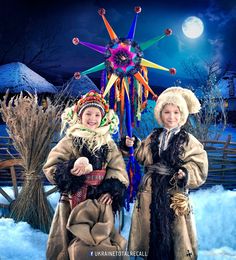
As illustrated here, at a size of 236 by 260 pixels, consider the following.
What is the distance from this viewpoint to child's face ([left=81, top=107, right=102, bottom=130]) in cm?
216

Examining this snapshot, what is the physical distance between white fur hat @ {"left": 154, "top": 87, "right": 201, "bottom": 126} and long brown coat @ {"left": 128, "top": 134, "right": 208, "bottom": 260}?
18 cm

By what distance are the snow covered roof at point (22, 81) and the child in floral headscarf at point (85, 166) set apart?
2.49m

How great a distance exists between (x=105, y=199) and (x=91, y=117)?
52cm

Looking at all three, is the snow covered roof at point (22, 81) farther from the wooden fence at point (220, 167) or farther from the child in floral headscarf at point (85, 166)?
the child in floral headscarf at point (85, 166)

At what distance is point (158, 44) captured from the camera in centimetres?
477

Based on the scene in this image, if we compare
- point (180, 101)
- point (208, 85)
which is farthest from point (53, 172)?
point (208, 85)

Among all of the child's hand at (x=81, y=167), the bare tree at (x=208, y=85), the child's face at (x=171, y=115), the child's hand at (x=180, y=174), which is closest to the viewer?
the child's hand at (x=81, y=167)

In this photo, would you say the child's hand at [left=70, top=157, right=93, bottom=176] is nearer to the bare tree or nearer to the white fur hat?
the white fur hat

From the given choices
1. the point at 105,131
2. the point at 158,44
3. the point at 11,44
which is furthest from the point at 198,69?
the point at 105,131

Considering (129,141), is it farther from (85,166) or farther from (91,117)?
(85,166)

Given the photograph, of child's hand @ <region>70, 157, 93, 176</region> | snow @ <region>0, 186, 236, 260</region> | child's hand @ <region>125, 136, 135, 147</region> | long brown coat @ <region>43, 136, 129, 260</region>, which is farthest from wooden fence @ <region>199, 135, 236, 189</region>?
child's hand @ <region>70, 157, 93, 176</region>

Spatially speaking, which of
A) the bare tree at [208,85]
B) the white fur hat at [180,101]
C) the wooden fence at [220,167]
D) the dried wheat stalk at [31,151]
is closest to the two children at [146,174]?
the white fur hat at [180,101]

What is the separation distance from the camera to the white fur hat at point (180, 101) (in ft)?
7.50

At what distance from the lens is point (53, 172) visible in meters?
2.10
